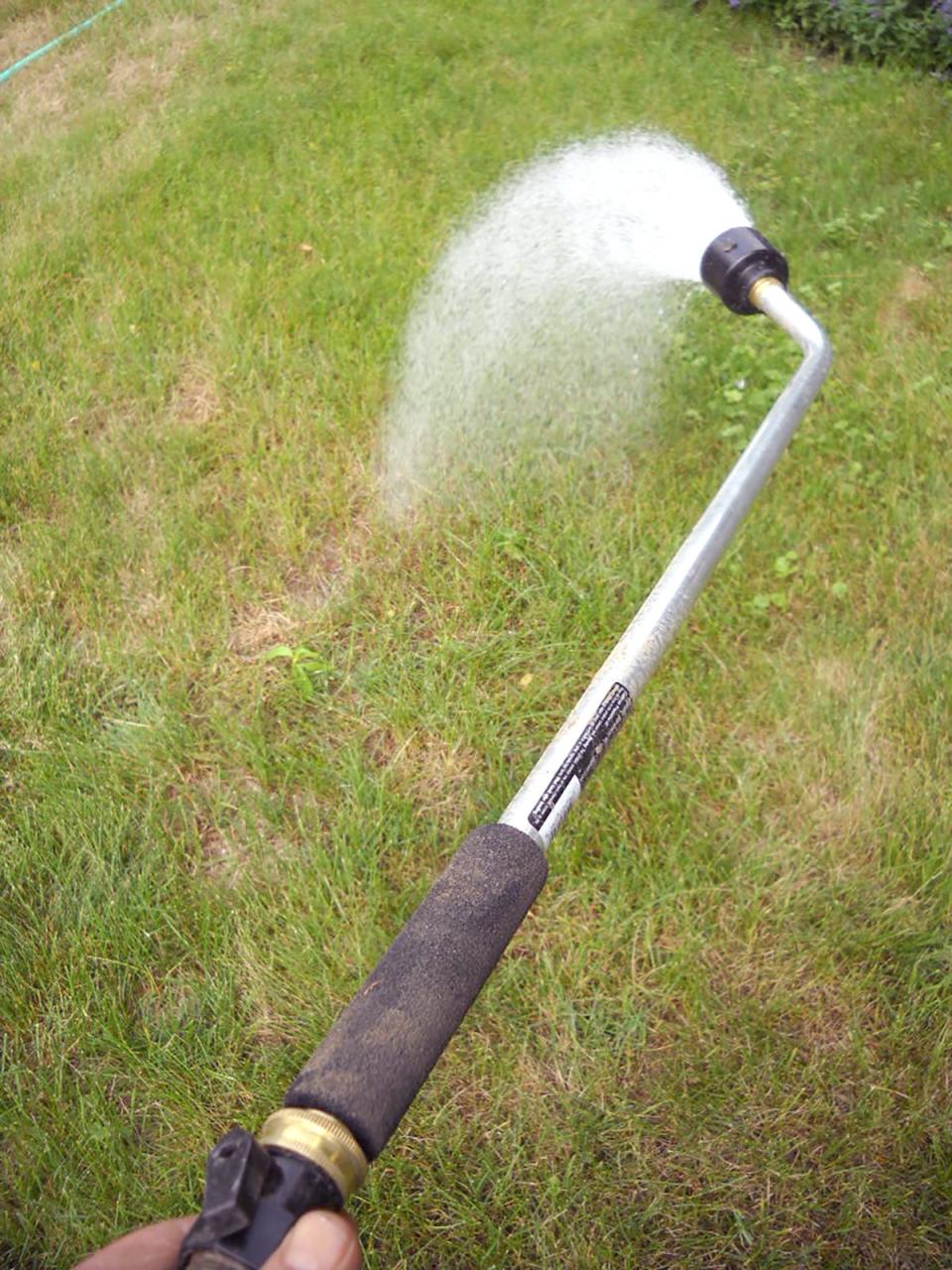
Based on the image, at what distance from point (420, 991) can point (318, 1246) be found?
0.26 meters

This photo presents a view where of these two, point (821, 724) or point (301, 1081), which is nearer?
point (301, 1081)

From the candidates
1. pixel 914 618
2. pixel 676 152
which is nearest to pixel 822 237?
pixel 676 152

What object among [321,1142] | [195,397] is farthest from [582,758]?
[195,397]

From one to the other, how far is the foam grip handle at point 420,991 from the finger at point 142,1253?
0.50ft

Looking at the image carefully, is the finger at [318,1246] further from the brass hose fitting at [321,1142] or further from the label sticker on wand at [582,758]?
the label sticker on wand at [582,758]

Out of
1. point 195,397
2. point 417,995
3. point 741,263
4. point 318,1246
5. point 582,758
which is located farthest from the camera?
point 195,397

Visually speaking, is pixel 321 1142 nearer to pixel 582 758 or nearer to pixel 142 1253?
pixel 142 1253

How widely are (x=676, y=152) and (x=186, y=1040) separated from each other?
10.0ft

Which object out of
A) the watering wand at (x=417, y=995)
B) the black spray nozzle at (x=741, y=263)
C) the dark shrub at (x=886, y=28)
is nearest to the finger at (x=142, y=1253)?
the watering wand at (x=417, y=995)

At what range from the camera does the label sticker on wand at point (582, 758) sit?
131 centimetres

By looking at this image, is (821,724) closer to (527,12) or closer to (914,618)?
(914,618)

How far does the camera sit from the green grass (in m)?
1.62

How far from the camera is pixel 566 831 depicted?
6.47ft

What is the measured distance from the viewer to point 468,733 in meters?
2.14
